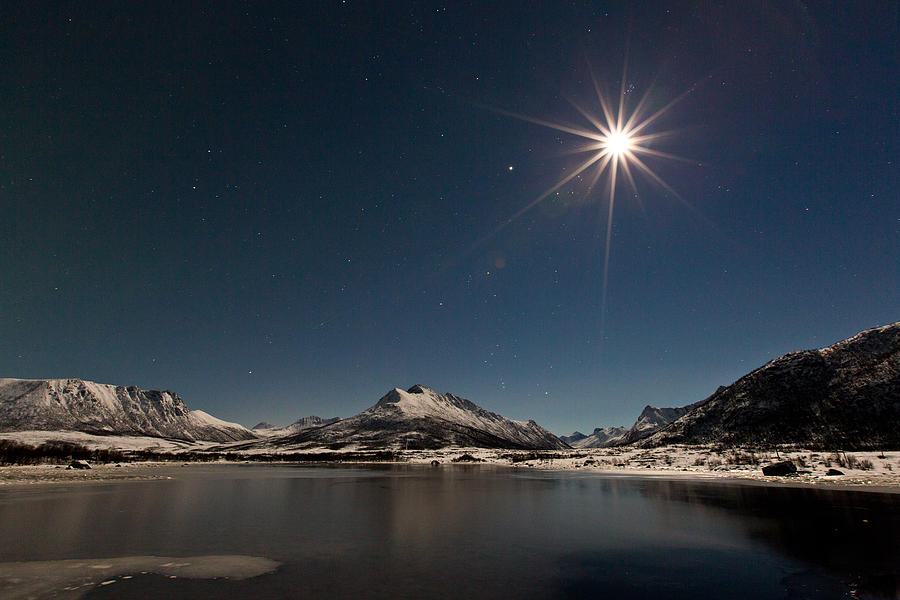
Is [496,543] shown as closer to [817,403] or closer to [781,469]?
[781,469]

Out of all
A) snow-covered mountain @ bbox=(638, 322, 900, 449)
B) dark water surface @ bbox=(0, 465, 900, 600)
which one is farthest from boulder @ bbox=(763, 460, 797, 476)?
snow-covered mountain @ bbox=(638, 322, 900, 449)

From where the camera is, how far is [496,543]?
1700cm

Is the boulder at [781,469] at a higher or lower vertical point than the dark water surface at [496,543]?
lower

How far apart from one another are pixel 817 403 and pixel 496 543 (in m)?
125

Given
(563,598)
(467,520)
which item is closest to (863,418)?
(467,520)

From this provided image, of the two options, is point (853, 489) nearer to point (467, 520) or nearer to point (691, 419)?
point (467, 520)

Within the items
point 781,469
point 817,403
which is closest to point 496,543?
point 781,469

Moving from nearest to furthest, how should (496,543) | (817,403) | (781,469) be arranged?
(496,543), (781,469), (817,403)

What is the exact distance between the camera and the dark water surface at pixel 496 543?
11484 mm

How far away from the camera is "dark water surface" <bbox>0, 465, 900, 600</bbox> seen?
11484mm

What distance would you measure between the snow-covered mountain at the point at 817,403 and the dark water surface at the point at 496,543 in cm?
8095

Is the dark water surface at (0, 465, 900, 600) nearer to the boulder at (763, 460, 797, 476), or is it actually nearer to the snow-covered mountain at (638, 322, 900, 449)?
the boulder at (763, 460, 797, 476)

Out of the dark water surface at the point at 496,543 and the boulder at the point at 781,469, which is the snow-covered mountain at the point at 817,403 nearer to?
the boulder at the point at 781,469

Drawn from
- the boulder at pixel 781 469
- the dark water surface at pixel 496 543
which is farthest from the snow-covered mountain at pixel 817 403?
the dark water surface at pixel 496 543
